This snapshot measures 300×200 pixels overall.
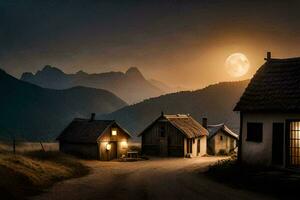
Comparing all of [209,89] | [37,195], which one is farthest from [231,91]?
[37,195]

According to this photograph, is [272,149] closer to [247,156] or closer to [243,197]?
[247,156]

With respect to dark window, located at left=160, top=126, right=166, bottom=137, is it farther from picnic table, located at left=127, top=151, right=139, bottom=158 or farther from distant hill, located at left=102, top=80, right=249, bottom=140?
distant hill, located at left=102, top=80, right=249, bottom=140

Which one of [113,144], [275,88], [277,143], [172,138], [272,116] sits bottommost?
[113,144]

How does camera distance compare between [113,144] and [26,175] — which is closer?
[26,175]

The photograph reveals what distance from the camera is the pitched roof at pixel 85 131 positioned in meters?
53.8

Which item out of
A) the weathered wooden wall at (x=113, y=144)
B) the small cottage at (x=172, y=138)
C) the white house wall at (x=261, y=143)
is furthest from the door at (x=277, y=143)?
the weathered wooden wall at (x=113, y=144)

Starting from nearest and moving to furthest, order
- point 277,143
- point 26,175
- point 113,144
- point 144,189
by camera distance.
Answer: point 144,189 < point 26,175 < point 277,143 < point 113,144

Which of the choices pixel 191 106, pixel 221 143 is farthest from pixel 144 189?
pixel 191 106

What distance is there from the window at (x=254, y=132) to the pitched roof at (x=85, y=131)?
2520 centimetres

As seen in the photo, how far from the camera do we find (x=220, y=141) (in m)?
67.8

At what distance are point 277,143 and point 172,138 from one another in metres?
29.5

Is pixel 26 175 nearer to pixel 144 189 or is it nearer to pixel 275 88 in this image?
pixel 144 189

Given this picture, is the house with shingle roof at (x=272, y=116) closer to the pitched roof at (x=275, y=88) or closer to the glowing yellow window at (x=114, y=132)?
the pitched roof at (x=275, y=88)

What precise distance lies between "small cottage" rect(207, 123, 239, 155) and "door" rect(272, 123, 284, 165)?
36.6 metres
